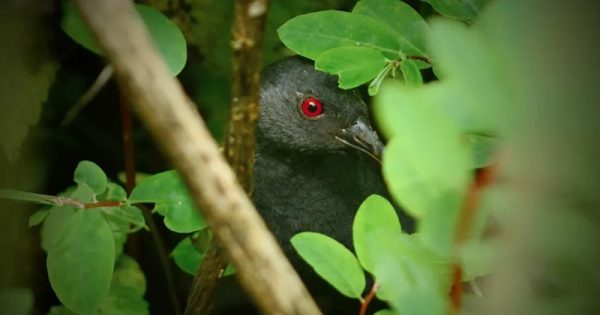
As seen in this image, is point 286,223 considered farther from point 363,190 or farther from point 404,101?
point 404,101

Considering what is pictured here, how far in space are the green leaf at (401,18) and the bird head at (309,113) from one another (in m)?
0.43

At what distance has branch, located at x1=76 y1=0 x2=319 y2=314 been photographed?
Result: 51 cm

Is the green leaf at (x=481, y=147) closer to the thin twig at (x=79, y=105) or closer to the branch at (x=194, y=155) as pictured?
the branch at (x=194, y=155)

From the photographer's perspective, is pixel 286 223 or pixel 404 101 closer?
pixel 404 101

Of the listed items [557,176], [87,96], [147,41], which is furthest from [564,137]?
[87,96]

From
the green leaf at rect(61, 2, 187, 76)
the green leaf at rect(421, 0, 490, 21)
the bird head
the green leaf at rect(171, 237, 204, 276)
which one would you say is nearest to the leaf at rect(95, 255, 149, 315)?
the green leaf at rect(171, 237, 204, 276)

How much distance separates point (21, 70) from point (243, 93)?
0.74 metres

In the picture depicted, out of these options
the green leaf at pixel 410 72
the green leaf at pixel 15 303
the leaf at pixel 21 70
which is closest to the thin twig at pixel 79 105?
the leaf at pixel 21 70

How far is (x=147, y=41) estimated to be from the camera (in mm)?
514

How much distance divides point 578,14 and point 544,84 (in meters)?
0.12

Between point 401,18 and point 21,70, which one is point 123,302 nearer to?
point 21,70

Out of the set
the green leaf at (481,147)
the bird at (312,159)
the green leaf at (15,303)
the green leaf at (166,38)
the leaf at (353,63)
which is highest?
the green leaf at (481,147)

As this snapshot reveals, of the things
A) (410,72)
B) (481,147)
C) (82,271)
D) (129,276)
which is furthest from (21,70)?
(481,147)

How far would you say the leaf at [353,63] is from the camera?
38.6 inches
